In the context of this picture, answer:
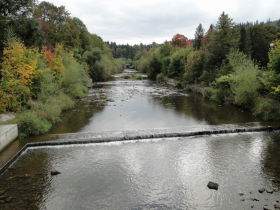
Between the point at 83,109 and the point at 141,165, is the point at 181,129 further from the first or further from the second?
the point at 83,109

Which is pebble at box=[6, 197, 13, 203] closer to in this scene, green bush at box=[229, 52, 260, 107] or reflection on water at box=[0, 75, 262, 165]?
reflection on water at box=[0, 75, 262, 165]

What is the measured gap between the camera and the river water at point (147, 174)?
1095 cm

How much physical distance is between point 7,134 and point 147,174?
31.0ft

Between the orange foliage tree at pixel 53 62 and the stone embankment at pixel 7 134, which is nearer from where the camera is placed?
the stone embankment at pixel 7 134

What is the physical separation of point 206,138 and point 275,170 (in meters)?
5.80

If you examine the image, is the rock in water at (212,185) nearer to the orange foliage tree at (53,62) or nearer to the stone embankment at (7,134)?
the stone embankment at (7,134)

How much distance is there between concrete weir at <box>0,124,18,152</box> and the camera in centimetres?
1598

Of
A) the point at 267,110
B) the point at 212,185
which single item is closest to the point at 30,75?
the point at 212,185

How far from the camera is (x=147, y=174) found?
13297 mm

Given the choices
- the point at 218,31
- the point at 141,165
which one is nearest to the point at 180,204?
the point at 141,165

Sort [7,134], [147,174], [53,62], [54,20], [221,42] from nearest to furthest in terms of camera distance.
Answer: [147,174] → [7,134] → [53,62] → [221,42] → [54,20]

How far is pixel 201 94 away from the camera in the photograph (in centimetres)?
4062

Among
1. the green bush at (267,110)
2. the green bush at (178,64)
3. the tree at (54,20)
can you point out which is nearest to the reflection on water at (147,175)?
the green bush at (267,110)

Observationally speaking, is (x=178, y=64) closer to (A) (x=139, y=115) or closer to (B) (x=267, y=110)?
(A) (x=139, y=115)
